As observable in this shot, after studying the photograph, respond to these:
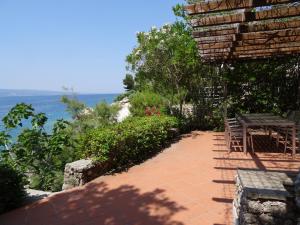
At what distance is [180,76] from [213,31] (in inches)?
229

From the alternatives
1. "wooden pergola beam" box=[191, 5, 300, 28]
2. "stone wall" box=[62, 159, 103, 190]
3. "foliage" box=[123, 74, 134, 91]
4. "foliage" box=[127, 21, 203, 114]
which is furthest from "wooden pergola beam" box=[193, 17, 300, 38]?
"foliage" box=[123, 74, 134, 91]

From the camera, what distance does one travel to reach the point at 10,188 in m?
5.15

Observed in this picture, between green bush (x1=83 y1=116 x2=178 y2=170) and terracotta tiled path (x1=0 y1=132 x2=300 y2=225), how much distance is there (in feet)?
1.19

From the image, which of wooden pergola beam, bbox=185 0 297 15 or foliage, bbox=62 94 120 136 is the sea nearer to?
foliage, bbox=62 94 120 136

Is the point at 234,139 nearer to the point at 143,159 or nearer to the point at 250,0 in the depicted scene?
the point at 143,159

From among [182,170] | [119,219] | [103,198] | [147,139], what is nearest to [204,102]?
[147,139]

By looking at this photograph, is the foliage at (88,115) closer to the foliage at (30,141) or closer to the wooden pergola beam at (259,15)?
the foliage at (30,141)

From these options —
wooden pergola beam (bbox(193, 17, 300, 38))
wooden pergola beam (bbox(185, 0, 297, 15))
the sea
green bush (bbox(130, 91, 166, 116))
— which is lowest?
the sea

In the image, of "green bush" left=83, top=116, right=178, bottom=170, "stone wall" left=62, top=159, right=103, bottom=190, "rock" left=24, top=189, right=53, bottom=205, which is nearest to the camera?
"rock" left=24, top=189, right=53, bottom=205

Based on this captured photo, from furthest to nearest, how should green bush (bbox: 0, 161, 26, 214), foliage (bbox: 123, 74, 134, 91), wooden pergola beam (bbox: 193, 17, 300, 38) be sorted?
1. foliage (bbox: 123, 74, 134, 91)
2. green bush (bbox: 0, 161, 26, 214)
3. wooden pergola beam (bbox: 193, 17, 300, 38)

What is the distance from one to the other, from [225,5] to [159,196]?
320cm

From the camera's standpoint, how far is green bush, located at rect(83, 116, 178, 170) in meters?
6.31

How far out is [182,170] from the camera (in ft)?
20.7

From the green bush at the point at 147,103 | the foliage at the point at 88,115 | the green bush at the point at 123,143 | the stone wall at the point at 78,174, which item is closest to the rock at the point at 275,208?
the stone wall at the point at 78,174
